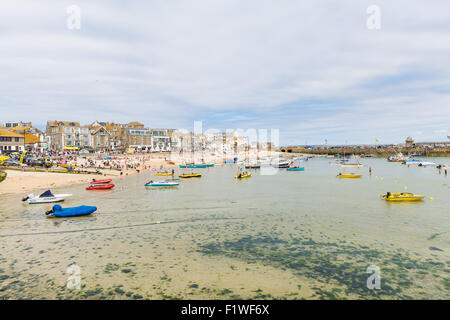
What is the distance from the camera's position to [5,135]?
9950 cm

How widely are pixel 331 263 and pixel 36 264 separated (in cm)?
2049

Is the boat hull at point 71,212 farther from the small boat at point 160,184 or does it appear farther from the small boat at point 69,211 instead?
the small boat at point 160,184

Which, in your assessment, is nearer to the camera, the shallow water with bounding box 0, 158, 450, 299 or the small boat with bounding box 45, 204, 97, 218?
the shallow water with bounding box 0, 158, 450, 299

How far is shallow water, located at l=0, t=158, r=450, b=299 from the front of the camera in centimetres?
1495

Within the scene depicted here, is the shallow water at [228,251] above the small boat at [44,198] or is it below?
below

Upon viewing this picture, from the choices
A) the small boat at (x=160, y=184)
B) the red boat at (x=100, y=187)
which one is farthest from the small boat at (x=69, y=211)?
the small boat at (x=160, y=184)

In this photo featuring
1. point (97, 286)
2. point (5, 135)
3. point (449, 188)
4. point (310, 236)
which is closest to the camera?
point (97, 286)

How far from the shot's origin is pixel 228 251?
67.9ft

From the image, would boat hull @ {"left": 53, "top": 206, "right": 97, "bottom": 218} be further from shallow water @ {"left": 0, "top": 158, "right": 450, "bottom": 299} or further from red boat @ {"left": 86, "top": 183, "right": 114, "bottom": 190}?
red boat @ {"left": 86, "top": 183, "right": 114, "bottom": 190}

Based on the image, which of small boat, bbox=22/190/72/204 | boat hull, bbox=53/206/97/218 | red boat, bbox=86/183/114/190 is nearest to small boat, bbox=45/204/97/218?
boat hull, bbox=53/206/97/218

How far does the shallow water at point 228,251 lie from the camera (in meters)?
15.0
